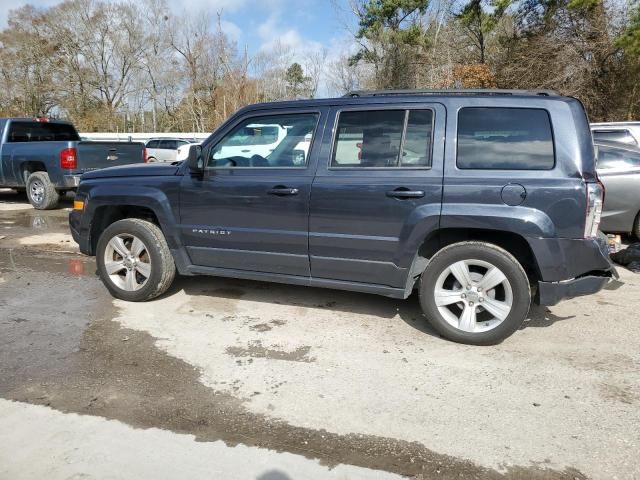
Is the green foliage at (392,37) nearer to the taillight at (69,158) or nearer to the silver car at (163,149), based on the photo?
the silver car at (163,149)

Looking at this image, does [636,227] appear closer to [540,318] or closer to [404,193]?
[540,318]

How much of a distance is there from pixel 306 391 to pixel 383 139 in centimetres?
205

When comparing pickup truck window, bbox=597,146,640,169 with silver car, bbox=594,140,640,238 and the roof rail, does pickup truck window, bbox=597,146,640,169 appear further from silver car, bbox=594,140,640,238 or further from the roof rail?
the roof rail

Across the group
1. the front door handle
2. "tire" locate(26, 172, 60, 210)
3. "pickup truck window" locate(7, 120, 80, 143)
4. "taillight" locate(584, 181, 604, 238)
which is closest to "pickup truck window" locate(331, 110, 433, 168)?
the front door handle

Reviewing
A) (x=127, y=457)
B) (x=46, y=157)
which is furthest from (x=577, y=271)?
(x=46, y=157)

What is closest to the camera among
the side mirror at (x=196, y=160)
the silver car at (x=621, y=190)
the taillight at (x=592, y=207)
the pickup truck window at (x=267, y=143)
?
the taillight at (x=592, y=207)

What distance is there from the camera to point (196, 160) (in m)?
4.42

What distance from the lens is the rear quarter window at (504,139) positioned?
11.9 feet

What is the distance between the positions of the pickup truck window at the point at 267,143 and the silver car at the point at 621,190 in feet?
16.0

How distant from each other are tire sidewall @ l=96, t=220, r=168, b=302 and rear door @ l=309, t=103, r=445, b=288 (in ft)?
5.18

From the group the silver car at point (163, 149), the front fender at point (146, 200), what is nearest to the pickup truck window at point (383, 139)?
the front fender at point (146, 200)

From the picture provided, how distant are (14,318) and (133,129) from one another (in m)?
42.3

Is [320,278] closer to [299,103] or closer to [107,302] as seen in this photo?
[299,103]

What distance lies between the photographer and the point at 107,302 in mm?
4965
